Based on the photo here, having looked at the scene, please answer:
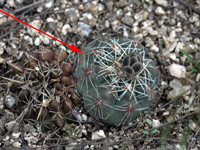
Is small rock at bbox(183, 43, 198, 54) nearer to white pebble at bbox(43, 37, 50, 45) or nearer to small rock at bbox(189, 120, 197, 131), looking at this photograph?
small rock at bbox(189, 120, 197, 131)

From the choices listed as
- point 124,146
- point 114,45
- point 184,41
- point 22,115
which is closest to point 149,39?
point 184,41

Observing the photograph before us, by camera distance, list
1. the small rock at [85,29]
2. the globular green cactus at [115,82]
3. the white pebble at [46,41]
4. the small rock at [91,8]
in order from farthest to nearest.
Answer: the small rock at [91,8] < the small rock at [85,29] < the white pebble at [46,41] < the globular green cactus at [115,82]

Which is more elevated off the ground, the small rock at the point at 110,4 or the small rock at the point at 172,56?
the small rock at the point at 110,4

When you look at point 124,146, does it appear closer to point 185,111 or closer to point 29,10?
point 185,111

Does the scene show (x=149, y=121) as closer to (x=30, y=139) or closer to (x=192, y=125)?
(x=192, y=125)

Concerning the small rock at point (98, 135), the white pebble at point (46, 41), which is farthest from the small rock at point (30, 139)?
the white pebble at point (46, 41)

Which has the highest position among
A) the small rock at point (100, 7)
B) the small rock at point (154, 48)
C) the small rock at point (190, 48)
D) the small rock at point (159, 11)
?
the small rock at point (100, 7)

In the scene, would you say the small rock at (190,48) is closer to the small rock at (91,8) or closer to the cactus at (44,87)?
the small rock at (91,8)

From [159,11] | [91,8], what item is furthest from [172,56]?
[91,8]
